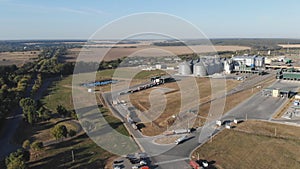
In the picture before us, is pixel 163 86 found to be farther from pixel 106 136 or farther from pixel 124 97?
pixel 106 136

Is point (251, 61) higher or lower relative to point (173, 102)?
higher

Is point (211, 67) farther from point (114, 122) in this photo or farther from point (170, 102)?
point (114, 122)

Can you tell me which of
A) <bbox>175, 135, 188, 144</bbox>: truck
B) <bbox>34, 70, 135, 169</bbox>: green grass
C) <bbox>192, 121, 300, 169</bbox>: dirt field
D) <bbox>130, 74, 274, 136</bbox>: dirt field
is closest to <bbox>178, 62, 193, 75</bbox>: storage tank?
<bbox>130, 74, 274, 136</bbox>: dirt field

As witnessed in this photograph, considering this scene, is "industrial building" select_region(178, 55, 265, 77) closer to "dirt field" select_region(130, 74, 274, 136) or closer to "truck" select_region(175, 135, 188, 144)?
"dirt field" select_region(130, 74, 274, 136)

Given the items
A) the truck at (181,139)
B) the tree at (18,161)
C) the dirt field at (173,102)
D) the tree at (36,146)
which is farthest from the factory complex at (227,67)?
the tree at (18,161)

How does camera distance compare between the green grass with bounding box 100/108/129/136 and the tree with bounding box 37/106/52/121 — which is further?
the tree with bounding box 37/106/52/121

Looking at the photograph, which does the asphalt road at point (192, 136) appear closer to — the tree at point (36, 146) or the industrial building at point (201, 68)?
the tree at point (36, 146)

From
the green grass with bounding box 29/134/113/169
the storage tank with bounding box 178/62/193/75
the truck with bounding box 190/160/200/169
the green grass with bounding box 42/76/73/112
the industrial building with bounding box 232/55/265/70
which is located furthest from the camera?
the industrial building with bounding box 232/55/265/70

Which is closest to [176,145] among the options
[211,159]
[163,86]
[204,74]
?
[211,159]

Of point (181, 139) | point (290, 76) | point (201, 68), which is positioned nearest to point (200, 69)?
point (201, 68)
